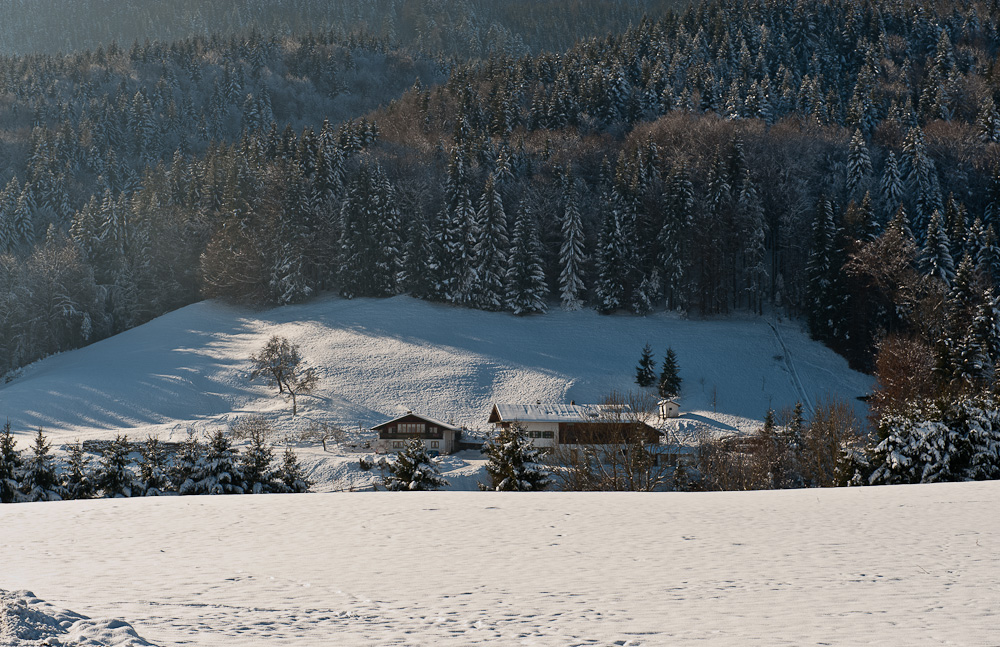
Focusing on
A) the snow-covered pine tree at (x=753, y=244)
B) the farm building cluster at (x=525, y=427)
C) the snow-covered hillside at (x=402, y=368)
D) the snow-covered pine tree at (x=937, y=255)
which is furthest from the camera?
the snow-covered pine tree at (x=753, y=244)

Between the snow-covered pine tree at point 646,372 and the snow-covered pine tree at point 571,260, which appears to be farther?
the snow-covered pine tree at point 571,260

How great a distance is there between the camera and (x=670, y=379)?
5228cm

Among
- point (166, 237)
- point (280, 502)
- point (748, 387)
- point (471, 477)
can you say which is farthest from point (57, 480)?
point (166, 237)

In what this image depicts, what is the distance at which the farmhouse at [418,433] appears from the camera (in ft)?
148

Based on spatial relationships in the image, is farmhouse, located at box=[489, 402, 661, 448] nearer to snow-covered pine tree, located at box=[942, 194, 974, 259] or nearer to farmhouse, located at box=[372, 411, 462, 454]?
farmhouse, located at box=[372, 411, 462, 454]

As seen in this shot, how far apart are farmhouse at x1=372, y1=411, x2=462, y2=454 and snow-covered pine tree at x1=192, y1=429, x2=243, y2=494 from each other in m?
19.3

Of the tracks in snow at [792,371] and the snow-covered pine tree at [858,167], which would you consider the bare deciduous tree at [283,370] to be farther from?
Answer: the snow-covered pine tree at [858,167]

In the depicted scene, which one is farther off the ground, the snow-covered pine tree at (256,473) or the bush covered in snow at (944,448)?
the bush covered in snow at (944,448)

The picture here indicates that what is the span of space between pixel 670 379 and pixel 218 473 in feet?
113

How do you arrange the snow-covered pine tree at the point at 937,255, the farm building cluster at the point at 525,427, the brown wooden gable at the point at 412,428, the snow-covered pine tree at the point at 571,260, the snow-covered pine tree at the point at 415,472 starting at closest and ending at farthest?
the snow-covered pine tree at the point at 415,472
the farm building cluster at the point at 525,427
the brown wooden gable at the point at 412,428
the snow-covered pine tree at the point at 937,255
the snow-covered pine tree at the point at 571,260

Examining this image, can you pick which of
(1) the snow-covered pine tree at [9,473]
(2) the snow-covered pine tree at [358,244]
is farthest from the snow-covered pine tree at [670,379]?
(1) the snow-covered pine tree at [9,473]

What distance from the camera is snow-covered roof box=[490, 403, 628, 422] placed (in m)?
44.6

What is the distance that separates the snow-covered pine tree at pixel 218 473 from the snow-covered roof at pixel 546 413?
69.0ft

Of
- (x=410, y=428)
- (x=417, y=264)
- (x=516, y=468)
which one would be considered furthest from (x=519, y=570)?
(x=417, y=264)
